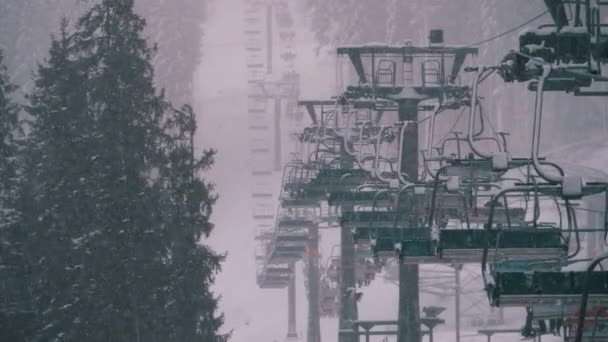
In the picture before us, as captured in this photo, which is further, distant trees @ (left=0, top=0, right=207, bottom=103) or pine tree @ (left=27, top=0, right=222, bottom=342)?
distant trees @ (left=0, top=0, right=207, bottom=103)

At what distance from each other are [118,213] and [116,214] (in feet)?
0.19

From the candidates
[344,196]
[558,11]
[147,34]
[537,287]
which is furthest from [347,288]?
→ [147,34]

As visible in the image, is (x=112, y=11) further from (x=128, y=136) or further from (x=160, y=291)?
(x=160, y=291)

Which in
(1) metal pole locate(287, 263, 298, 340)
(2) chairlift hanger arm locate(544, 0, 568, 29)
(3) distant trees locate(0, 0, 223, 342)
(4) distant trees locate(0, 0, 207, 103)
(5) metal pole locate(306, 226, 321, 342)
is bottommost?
(1) metal pole locate(287, 263, 298, 340)

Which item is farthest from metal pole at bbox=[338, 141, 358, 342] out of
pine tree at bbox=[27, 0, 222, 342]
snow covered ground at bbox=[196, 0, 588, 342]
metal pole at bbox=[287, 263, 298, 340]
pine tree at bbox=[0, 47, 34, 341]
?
metal pole at bbox=[287, 263, 298, 340]

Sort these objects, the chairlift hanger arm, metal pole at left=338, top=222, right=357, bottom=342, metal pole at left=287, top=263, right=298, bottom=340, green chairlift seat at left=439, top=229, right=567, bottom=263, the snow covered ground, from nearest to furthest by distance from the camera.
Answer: the chairlift hanger arm
green chairlift seat at left=439, top=229, right=567, bottom=263
metal pole at left=338, top=222, right=357, bottom=342
metal pole at left=287, top=263, right=298, bottom=340
the snow covered ground

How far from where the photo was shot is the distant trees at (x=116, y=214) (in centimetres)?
2130

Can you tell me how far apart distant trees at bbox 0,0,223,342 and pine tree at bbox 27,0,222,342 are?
23mm

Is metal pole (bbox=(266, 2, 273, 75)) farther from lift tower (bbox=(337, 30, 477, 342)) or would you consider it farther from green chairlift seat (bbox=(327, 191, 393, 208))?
green chairlift seat (bbox=(327, 191, 393, 208))

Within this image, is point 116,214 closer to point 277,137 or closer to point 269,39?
point 277,137

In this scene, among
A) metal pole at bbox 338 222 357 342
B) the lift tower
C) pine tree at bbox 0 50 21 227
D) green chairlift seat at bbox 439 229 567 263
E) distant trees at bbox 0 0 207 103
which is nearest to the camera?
green chairlift seat at bbox 439 229 567 263

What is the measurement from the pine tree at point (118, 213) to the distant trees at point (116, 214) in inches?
0.9

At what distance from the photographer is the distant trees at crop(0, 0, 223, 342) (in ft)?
69.9

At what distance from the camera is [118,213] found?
21891mm
